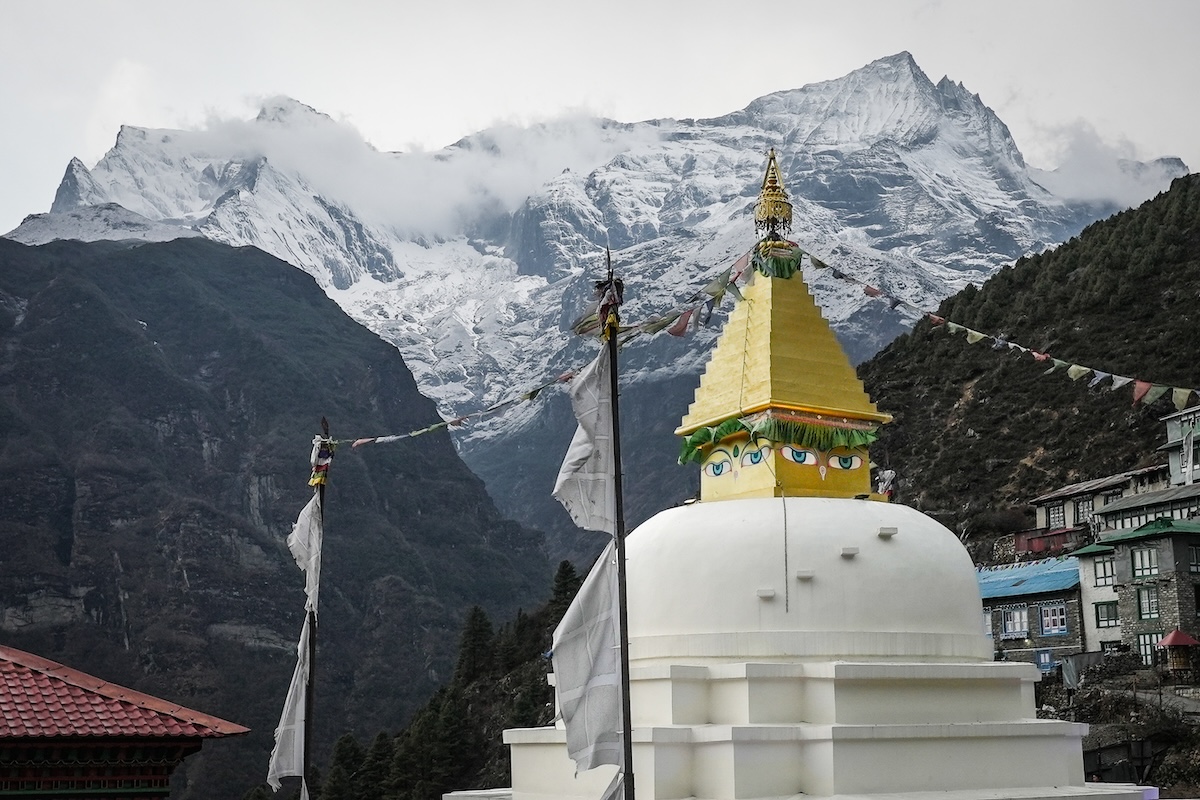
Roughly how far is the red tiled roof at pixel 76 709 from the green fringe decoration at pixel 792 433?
7.44m

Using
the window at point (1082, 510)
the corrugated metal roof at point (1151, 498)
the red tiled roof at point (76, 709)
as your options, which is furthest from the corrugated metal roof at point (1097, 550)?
the red tiled roof at point (76, 709)

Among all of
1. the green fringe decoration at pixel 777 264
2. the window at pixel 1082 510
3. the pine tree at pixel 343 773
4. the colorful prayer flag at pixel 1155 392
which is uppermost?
the window at pixel 1082 510

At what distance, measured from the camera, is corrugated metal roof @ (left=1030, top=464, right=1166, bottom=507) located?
173ft

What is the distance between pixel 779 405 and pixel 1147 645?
2893cm

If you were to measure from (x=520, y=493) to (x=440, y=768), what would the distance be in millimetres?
114099

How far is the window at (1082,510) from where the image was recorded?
54.4 meters

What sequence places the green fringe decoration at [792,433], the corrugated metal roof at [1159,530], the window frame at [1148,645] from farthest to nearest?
the window frame at [1148,645], the corrugated metal roof at [1159,530], the green fringe decoration at [792,433]

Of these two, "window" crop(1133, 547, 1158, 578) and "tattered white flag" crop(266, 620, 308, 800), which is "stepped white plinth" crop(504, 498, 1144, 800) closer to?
"tattered white flag" crop(266, 620, 308, 800)

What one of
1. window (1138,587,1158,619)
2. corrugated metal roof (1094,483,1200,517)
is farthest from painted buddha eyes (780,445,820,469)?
corrugated metal roof (1094,483,1200,517)

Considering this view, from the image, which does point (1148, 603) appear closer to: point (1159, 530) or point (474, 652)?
point (1159, 530)

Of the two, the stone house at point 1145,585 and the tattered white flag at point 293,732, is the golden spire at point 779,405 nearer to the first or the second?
the tattered white flag at point 293,732

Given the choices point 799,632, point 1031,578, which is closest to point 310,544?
point 799,632

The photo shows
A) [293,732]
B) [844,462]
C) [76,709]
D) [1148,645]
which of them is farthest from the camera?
[1148,645]

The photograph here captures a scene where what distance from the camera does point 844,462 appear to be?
1938cm
